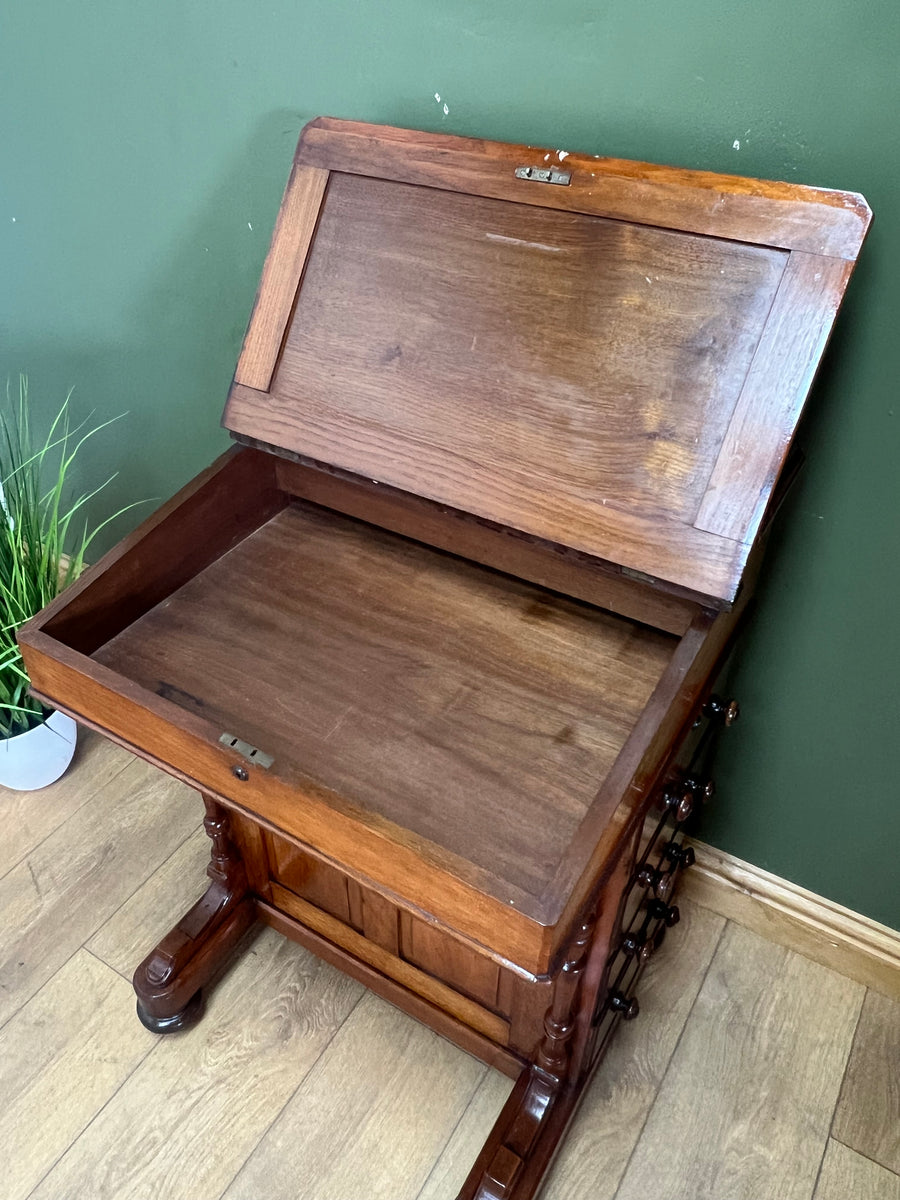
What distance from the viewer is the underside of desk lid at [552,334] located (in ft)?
2.57

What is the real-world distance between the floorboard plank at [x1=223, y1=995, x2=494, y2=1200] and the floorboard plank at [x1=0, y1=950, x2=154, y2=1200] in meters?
0.23

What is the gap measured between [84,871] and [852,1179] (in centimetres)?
120

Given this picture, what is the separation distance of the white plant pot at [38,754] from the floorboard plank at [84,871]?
9 cm

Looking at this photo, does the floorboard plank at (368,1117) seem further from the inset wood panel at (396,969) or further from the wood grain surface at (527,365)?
the wood grain surface at (527,365)

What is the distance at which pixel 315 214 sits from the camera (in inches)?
38.3

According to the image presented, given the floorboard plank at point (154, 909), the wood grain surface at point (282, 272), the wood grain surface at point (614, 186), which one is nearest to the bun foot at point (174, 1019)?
the floorboard plank at point (154, 909)

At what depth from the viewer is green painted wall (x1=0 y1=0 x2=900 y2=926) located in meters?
0.85

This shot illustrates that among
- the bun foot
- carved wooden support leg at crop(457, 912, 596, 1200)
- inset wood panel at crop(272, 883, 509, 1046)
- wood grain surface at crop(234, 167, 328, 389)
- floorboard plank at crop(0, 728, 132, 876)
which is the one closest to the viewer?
wood grain surface at crop(234, 167, 328, 389)

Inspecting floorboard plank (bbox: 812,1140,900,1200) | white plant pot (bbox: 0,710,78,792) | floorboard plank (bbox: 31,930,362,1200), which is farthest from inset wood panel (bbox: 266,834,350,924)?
floorboard plank (bbox: 812,1140,900,1200)

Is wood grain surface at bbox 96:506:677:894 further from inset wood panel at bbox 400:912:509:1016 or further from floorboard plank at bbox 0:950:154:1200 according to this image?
floorboard plank at bbox 0:950:154:1200

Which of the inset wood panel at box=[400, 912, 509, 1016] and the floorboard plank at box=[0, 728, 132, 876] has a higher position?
the inset wood panel at box=[400, 912, 509, 1016]

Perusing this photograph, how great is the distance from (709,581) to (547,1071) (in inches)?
27.3

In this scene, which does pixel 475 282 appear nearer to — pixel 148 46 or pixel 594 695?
pixel 594 695

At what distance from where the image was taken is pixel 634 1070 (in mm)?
1290
